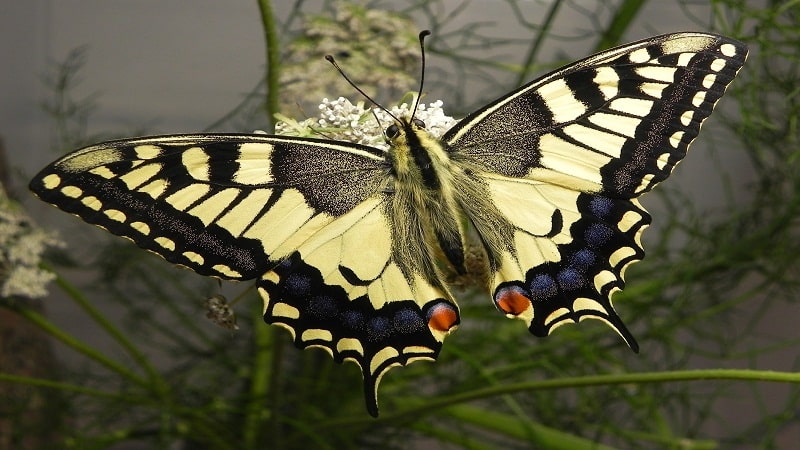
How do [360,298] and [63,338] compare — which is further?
[63,338]

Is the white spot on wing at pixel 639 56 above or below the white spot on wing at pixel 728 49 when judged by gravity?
below

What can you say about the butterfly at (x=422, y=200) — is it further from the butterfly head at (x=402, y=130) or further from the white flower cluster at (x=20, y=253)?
the white flower cluster at (x=20, y=253)

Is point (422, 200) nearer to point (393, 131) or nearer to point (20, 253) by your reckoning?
point (393, 131)

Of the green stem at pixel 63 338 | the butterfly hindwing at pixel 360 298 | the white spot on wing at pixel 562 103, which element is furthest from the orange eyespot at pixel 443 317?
the green stem at pixel 63 338

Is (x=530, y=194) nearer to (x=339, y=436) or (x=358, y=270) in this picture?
(x=358, y=270)

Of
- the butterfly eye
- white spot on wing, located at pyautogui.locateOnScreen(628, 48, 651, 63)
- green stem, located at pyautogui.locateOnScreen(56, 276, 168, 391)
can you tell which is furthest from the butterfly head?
green stem, located at pyautogui.locateOnScreen(56, 276, 168, 391)

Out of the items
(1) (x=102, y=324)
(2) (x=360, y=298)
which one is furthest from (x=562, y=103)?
(1) (x=102, y=324)

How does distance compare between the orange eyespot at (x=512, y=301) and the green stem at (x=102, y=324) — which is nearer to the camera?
the orange eyespot at (x=512, y=301)
